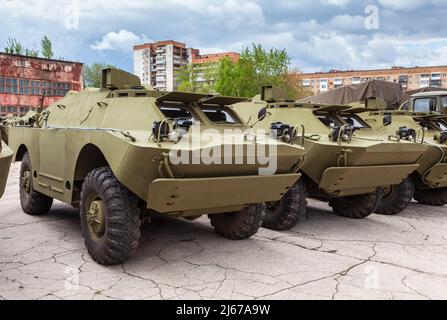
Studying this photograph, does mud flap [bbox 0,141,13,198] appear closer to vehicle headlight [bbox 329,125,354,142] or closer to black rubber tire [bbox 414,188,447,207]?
vehicle headlight [bbox 329,125,354,142]

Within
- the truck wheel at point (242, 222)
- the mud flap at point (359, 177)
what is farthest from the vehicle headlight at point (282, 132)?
the mud flap at point (359, 177)

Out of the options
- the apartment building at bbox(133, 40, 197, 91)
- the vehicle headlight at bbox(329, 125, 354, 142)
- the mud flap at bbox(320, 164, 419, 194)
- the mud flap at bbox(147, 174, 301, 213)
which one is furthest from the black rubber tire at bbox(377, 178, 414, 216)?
the apartment building at bbox(133, 40, 197, 91)

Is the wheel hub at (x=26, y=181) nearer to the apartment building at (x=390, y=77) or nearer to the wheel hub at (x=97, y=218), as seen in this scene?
the wheel hub at (x=97, y=218)

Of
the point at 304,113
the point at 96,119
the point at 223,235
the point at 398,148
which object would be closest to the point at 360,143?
the point at 398,148

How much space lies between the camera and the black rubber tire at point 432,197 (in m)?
8.91

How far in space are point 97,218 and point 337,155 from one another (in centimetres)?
287

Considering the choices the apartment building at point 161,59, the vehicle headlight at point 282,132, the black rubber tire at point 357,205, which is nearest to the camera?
the vehicle headlight at point 282,132

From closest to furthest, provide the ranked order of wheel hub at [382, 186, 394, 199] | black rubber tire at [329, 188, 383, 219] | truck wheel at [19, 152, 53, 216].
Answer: truck wheel at [19, 152, 53, 216]
black rubber tire at [329, 188, 383, 219]
wheel hub at [382, 186, 394, 199]

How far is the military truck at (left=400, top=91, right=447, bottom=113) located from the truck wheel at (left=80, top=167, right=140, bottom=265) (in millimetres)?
8368

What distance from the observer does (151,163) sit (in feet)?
13.6

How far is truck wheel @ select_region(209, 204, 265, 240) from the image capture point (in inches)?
215

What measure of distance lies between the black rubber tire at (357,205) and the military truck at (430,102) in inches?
181

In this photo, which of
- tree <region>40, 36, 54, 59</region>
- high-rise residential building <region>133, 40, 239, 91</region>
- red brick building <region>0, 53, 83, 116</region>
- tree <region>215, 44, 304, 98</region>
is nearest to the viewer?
red brick building <region>0, 53, 83, 116</region>

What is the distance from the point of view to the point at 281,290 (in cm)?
407
